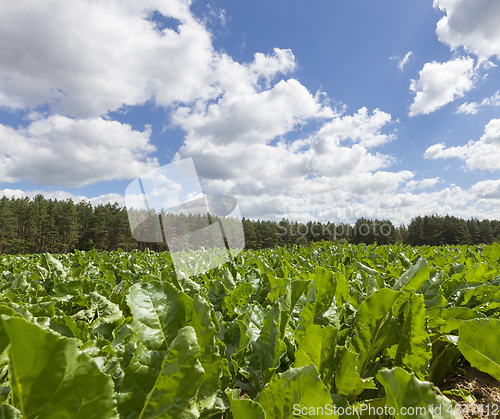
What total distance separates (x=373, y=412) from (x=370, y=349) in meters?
0.20

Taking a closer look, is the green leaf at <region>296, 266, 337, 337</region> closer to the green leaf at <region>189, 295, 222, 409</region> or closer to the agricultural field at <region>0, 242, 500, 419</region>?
the agricultural field at <region>0, 242, 500, 419</region>

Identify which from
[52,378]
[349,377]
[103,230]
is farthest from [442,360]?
[103,230]

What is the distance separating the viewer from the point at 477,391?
134 cm

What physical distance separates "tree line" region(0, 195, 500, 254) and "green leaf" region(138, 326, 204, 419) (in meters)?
37.1

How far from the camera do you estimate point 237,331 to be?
109cm

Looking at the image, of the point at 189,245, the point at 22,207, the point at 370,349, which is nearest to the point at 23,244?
the point at 22,207

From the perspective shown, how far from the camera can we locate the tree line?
53.0m

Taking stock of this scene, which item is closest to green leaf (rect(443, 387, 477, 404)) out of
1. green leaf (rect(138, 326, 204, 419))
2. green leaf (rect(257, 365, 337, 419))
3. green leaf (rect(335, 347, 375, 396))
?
green leaf (rect(335, 347, 375, 396))

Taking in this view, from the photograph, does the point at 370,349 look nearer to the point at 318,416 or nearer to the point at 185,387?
the point at 318,416

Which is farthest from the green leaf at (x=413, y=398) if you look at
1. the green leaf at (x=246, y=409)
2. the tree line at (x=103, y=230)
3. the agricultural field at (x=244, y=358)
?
the tree line at (x=103, y=230)

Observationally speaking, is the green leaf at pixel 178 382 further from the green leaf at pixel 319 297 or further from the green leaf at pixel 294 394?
the green leaf at pixel 319 297

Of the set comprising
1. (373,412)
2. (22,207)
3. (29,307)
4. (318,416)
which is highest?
(22,207)

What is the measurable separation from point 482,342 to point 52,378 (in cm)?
116

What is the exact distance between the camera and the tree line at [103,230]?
53000 mm
